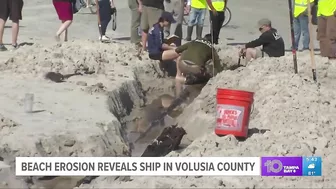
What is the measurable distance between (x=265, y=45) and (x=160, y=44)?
→ 78.8 inches

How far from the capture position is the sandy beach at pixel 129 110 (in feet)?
23.9

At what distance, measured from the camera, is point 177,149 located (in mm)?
8805

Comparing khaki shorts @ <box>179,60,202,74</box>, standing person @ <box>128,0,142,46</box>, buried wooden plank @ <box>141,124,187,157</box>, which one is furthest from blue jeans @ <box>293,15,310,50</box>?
buried wooden plank @ <box>141,124,187,157</box>

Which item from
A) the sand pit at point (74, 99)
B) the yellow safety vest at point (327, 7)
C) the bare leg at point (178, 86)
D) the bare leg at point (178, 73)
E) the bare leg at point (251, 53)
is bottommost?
the bare leg at point (178, 86)

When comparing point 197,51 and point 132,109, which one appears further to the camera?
point 197,51

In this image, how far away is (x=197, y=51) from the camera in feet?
41.8

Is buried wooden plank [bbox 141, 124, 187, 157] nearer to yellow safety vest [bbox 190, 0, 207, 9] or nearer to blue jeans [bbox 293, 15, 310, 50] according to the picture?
blue jeans [bbox 293, 15, 310, 50]

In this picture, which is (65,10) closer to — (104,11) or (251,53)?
(104,11)

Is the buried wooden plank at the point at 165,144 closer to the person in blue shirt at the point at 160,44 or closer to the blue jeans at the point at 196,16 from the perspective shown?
the person in blue shirt at the point at 160,44

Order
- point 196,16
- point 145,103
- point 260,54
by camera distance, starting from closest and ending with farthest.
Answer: point 145,103 → point 260,54 → point 196,16

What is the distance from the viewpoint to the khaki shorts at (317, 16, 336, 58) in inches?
500

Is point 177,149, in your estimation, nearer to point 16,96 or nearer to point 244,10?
point 16,96

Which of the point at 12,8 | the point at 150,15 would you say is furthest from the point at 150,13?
the point at 12,8

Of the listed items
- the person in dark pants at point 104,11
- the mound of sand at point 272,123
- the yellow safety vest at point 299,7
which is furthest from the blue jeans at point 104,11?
the mound of sand at point 272,123
